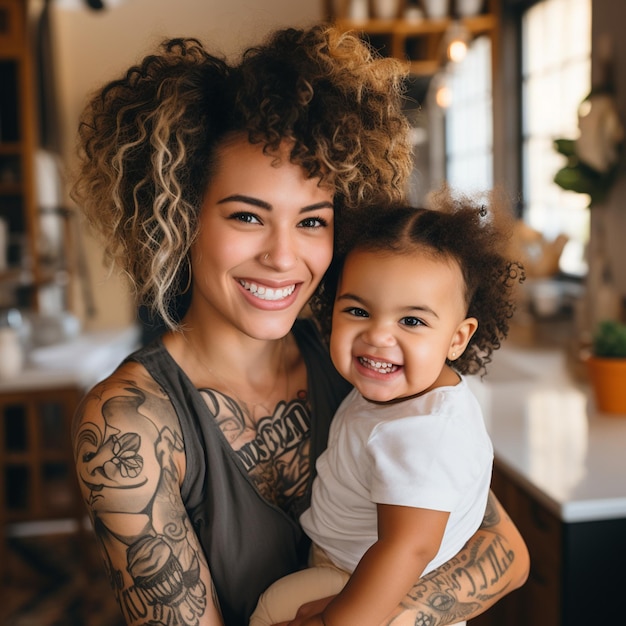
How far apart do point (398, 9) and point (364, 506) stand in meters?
4.05

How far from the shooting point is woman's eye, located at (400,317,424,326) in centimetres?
122

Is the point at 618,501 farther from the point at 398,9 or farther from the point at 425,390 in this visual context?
the point at 398,9

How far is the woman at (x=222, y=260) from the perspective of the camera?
1.16 meters

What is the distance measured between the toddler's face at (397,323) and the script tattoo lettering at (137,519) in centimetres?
A: 36

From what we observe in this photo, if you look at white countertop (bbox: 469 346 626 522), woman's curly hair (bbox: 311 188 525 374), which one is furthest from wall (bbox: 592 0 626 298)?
woman's curly hair (bbox: 311 188 525 374)

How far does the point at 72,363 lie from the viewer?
3477mm

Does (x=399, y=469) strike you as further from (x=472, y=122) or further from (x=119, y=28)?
(x=119, y=28)

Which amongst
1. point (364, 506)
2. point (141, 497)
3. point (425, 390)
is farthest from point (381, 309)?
point (141, 497)

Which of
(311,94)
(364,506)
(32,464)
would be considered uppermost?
(311,94)

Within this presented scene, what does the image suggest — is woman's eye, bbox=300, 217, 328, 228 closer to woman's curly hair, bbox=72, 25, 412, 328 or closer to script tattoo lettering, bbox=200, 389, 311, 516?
woman's curly hair, bbox=72, 25, 412, 328

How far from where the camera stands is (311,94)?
1.24m

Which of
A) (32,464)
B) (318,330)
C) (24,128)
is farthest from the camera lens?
(24,128)

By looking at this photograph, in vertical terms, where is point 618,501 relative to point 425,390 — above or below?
below

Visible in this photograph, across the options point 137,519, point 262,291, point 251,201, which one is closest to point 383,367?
point 262,291
